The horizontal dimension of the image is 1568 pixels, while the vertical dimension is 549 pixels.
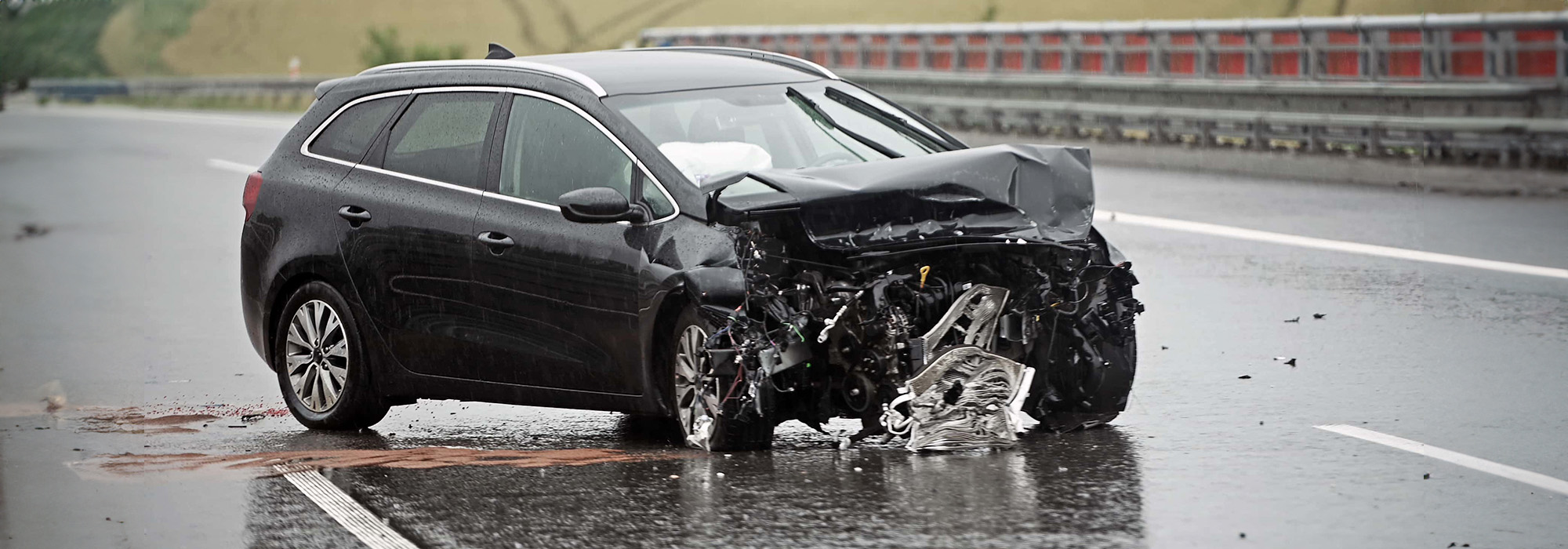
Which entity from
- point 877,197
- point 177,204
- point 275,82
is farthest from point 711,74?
point 275,82

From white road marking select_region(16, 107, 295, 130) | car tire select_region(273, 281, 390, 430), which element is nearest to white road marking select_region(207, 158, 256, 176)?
white road marking select_region(16, 107, 295, 130)

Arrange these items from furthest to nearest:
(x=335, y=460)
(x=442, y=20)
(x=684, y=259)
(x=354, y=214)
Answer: (x=442, y=20) < (x=354, y=214) < (x=335, y=460) < (x=684, y=259)

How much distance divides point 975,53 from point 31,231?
14.5 metres

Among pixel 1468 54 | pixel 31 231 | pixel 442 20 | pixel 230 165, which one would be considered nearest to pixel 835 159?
pixel 1468 54

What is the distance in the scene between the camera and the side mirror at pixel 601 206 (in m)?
7.49

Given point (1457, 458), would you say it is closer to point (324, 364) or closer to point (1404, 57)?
point (324, 364)

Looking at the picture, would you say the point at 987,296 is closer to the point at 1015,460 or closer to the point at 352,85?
the point at 1015,460

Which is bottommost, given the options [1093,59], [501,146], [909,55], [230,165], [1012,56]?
[501,146]

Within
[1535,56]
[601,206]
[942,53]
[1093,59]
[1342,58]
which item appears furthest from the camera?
[942,53]

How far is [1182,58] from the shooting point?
84.4 feet

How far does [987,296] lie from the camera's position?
736 cm

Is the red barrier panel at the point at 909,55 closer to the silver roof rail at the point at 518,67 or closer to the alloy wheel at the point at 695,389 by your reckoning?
the silver roof rail at the point at 518,67

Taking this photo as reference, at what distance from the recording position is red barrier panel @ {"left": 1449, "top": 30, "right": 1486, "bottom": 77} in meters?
19.7

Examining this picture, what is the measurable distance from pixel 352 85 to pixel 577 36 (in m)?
54.8
